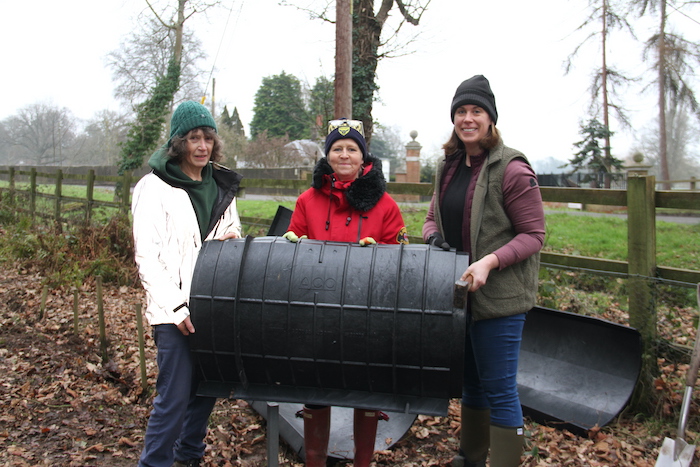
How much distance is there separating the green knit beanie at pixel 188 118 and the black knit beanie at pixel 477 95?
1.09 meters

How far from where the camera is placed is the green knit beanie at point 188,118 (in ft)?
7.42

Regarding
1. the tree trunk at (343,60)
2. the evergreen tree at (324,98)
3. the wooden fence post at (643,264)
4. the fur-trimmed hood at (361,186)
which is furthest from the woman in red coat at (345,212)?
the evergreen tree at (324,98)

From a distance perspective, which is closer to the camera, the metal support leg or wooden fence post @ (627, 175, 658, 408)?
the metal support leg

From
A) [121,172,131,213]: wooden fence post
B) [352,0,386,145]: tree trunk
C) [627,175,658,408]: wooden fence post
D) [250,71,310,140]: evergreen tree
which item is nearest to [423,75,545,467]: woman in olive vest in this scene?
[627,175,658,408]: wooden fence post

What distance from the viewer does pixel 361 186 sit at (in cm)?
224

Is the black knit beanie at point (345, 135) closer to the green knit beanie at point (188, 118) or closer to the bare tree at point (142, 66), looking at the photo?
the green knit beanie at point (188, 118)

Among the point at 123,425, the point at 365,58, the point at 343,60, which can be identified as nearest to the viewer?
the point at 123,425

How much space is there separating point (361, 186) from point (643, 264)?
2.07 metres

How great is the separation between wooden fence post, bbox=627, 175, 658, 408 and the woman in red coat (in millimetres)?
1791

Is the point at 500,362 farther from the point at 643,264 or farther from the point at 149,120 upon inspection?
the point at 149,120

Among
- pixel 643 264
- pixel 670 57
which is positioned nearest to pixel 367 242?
pixel 643 264

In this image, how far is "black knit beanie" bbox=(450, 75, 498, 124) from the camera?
207 cm

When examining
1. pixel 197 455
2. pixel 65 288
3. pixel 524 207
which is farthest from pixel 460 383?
pixel 65 288

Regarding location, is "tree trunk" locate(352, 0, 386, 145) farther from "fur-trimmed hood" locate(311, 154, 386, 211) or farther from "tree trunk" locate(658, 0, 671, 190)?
"tree trunk" locate(658, 0, 671, 190)
